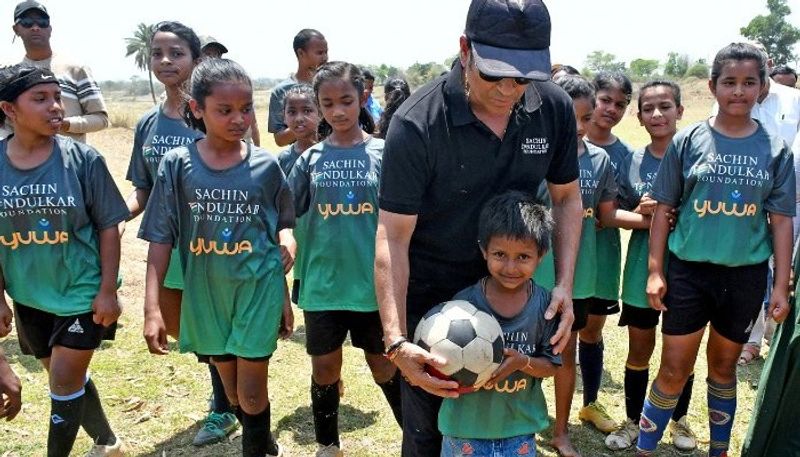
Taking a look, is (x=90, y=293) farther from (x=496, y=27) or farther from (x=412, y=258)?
(x=496, y=27)

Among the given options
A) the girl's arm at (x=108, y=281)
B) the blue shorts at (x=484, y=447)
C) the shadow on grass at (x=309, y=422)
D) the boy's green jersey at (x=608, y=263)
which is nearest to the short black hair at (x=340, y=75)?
the girl's arm at (x=108, y=281)

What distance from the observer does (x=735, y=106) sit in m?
3.48

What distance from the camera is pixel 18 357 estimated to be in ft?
18.3

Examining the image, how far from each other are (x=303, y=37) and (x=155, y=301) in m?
3.54

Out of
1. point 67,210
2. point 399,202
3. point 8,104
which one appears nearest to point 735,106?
point 399,202

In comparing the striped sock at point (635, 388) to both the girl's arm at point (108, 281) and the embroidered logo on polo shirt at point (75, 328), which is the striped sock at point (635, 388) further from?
the embroidered logo on polo shirt at point (75, 328)

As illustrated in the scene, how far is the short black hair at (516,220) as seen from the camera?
2.55 meters

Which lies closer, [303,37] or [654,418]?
[654,418]

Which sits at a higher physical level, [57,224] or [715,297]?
[57,224]

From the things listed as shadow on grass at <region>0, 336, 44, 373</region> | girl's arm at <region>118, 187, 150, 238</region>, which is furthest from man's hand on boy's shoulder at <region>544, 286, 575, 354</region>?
shadow on grass at <region>0, 336, 44, 373</region>

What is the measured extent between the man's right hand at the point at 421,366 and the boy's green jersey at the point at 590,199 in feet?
5.50

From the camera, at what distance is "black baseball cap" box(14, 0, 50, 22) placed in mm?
5133

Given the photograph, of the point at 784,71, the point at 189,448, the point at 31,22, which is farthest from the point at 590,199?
the point at 784,71

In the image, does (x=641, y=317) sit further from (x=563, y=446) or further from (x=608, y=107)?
(x=608, y=107)
